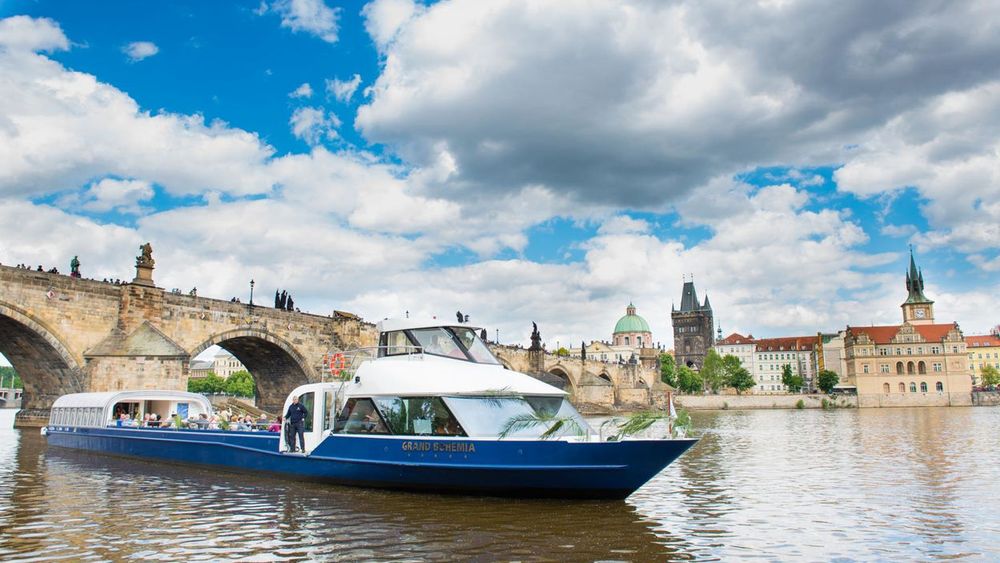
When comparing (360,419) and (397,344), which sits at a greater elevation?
(397,344)

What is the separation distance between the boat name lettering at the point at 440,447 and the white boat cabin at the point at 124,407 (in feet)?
35.3

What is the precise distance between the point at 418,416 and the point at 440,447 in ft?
2.92

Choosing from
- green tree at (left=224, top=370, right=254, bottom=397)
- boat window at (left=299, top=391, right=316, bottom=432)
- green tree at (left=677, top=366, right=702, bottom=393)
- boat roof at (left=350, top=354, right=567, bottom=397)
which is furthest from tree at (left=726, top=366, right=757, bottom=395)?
boat window at (left=299, top=391, right=316, bottom=432)

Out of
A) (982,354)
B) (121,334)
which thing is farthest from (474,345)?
(982,354)

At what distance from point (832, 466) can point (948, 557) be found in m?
10.8

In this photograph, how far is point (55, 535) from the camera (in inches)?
382

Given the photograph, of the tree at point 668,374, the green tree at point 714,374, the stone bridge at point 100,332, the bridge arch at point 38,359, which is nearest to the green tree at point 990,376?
the green tree at point 714,374

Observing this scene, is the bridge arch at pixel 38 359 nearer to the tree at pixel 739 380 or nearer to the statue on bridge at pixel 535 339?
the statue on bridge at pixel 535 339

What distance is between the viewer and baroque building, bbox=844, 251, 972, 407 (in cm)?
9500

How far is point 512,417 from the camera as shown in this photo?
12.5 meters

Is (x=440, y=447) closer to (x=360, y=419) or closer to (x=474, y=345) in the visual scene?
(x=360, y=419)

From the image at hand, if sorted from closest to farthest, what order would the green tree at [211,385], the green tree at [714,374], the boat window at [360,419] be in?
the boat window at [360,419] → the green tree at [714,374] → the green tree at [211,385]

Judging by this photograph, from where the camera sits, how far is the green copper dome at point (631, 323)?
7052 inches

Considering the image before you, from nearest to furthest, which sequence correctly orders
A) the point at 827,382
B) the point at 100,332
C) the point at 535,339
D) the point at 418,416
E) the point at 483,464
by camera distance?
the point at 483,464
the point at 418,416
the point at 100,332
the point at 535,339
the point at 827,382
